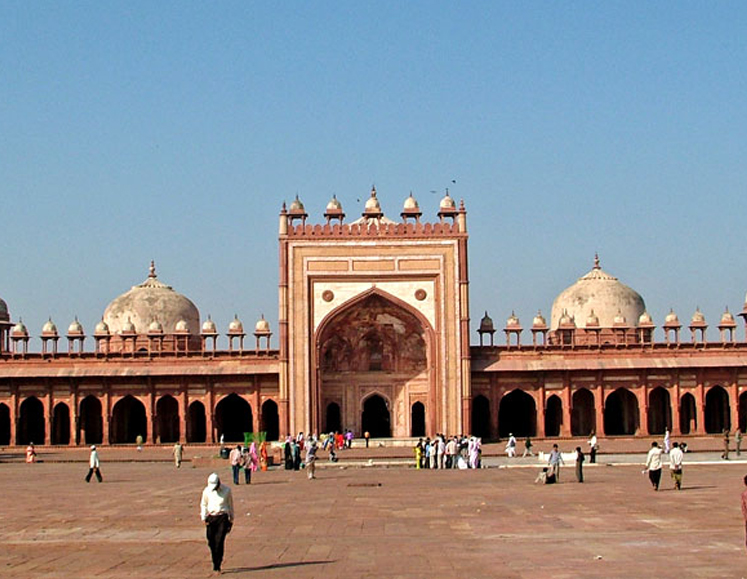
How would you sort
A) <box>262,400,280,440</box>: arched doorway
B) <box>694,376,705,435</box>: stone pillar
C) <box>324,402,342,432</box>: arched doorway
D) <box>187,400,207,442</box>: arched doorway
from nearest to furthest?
<box>694,376,705,435</box>: stone pillar, <box>324,402,342,432</box>: arched doorway, <box>187,400,207,442</box>: arched doorway, <box>262,400,280,440</box>: arched doorway

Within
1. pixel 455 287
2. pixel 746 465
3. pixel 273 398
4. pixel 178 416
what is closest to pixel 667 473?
pixel 746 465

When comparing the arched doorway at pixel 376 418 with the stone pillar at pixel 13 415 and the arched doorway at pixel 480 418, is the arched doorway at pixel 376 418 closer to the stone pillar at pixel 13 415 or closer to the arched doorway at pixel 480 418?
the arched doorway at pixel 480 418

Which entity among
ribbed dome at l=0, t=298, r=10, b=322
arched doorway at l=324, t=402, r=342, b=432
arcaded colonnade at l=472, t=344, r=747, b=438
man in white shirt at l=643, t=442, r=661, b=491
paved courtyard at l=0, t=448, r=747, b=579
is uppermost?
ribbed dome at l=0, t=298, r=10, b=322

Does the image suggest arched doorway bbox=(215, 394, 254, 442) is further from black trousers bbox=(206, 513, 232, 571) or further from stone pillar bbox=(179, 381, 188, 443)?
black trousers bbox=(206, 513, 232, 571)

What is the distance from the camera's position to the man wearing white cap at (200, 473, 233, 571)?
33.7ft

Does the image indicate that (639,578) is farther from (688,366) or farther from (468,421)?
(688,366)

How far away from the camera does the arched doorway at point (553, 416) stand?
147 ft

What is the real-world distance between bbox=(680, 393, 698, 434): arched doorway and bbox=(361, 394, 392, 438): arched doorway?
11.4 metres

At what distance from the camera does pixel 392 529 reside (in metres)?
13.6

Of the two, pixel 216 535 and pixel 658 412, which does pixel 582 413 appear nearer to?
pixel 658 412

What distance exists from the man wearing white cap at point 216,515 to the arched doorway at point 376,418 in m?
34.4

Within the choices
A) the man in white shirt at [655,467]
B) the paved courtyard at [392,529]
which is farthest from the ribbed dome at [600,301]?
the man in white shirt at [655,467]

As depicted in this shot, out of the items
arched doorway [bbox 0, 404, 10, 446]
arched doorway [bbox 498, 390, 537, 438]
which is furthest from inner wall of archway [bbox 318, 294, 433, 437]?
arched doorway [bbox 0, 404, 10, 446]

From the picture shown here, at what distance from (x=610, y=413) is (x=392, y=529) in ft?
115
